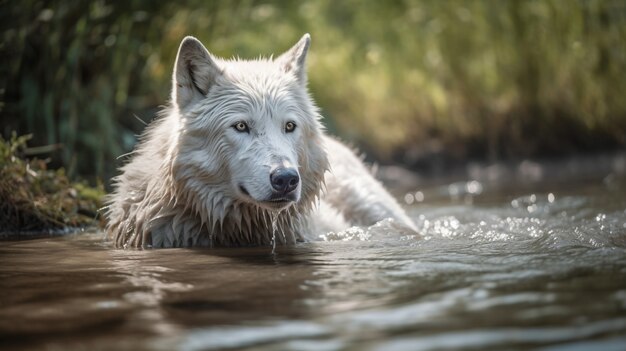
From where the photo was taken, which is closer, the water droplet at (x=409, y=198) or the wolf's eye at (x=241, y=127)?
the wolf's eye at (x=241, y=127)

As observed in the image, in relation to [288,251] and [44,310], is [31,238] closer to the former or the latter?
[288,251]

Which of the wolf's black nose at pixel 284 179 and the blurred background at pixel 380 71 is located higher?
the blurred background at pixel 380 71

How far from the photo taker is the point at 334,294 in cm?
341

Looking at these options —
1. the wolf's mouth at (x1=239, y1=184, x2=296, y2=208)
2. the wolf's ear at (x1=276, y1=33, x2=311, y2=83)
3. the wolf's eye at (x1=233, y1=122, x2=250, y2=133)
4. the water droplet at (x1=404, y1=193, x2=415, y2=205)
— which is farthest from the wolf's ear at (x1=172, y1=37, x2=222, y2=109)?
the water droplet at (x1=404, y1=193, x2=415, y2=205)

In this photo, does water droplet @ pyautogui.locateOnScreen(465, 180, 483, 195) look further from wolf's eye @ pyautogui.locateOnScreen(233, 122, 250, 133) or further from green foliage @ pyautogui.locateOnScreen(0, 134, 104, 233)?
wolf's eye @ pyautogui.locateOnScreen(233, 122, 250, 133)

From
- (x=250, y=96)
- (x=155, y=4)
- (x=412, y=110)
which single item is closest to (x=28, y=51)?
(x=155, y=4)

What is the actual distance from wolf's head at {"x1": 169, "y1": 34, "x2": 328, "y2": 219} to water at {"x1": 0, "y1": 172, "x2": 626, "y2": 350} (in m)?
0.35

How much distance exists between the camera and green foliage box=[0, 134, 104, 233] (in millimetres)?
5953

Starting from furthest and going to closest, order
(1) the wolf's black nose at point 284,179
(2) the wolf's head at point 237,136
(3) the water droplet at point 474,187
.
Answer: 1. (3) the water droplet at point 474,187
2. (2) the wolf's head at point 237,136
3. (1) the wolf's black nose at point 284,179

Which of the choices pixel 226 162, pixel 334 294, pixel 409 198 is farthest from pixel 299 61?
pixel 409 198

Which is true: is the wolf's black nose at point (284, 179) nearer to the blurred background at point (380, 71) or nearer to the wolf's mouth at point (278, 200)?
the wolf's mouth at point (278, 200)

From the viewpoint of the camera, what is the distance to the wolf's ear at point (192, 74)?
16.8ft

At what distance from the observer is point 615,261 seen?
3.80 metres

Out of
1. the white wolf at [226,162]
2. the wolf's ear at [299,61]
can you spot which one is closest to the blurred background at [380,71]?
the white wolf at [226,162]
